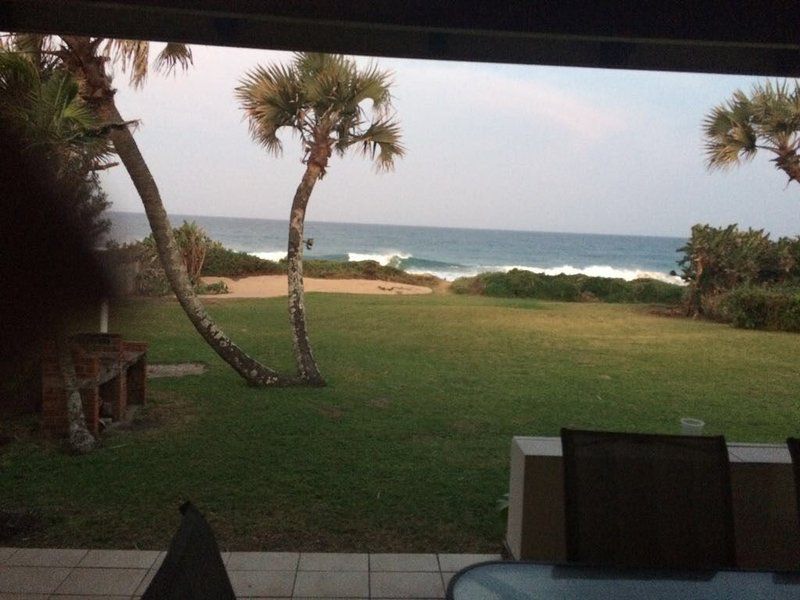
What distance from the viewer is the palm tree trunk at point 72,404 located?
4.20 m

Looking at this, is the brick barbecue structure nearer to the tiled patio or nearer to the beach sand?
the tiled patio

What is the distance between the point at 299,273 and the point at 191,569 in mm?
5624

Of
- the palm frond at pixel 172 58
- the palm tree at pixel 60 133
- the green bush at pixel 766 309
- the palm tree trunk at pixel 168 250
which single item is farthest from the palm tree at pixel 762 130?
the palm tree at pixel 60 133

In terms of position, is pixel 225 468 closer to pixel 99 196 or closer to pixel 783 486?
pixel 99 196

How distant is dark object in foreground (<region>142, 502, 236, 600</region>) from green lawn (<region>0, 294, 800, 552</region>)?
222 centimetres

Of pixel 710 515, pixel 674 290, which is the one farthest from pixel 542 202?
pixel 710 515

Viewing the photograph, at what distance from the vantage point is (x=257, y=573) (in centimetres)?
267

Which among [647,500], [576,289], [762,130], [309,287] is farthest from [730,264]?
[647,500]

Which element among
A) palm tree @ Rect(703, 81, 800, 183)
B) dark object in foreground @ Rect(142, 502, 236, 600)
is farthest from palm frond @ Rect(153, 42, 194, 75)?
palm tree @ Rect(703, 81, 800, 183)

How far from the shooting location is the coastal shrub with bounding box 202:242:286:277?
669 inches

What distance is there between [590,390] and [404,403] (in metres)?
1.87

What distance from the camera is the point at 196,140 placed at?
15906 millimetres

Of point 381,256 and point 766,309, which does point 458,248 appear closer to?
point 381,256

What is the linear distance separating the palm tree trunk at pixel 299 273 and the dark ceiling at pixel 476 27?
366 cm
